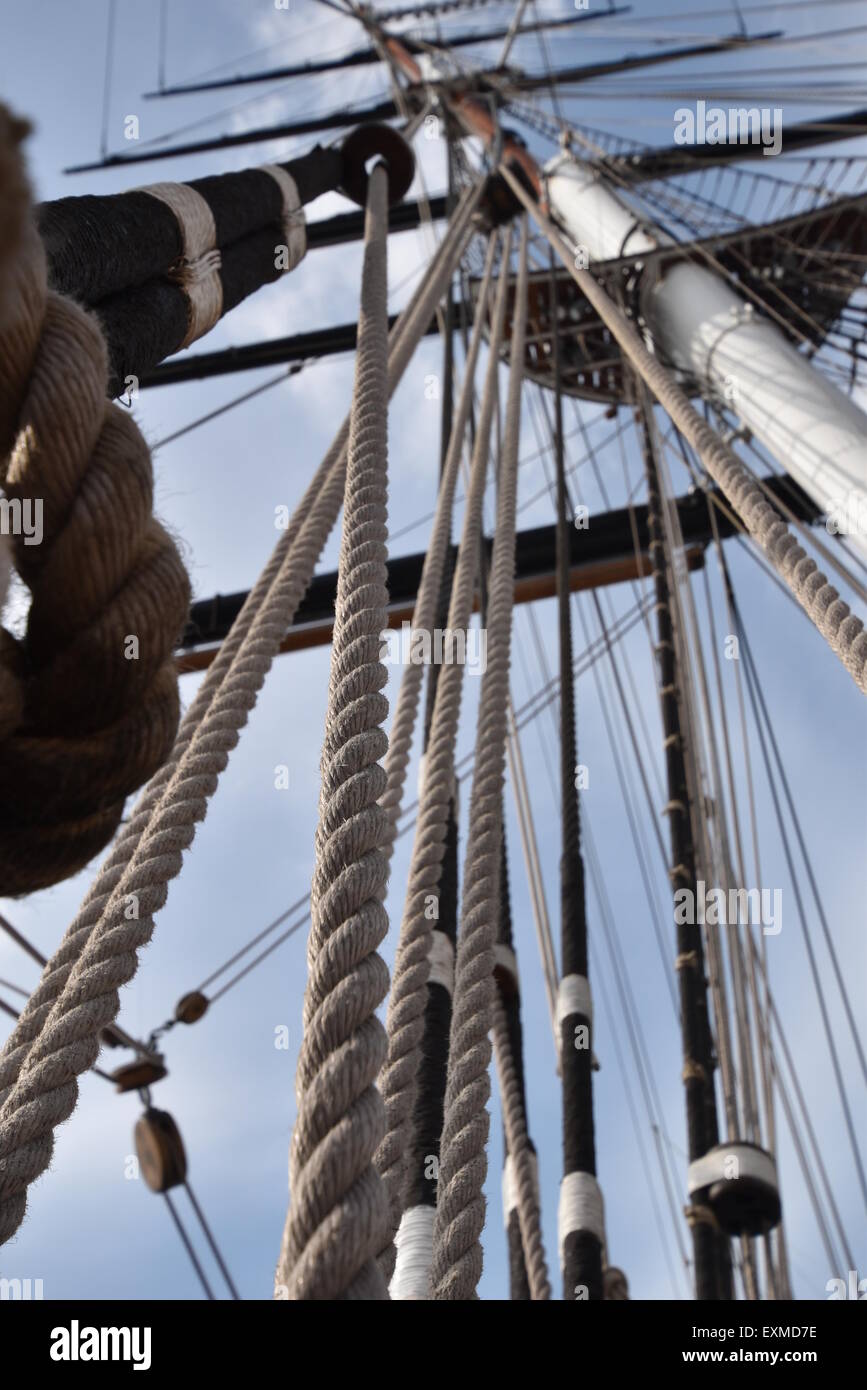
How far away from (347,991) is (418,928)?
0.64 metres

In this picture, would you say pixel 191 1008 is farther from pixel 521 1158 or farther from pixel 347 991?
pixel 347 991

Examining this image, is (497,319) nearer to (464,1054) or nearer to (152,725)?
(464,1054)

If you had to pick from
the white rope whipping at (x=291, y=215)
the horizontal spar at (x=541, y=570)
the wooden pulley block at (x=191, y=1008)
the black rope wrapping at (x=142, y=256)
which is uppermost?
the horizontal spar at (x=541, y=570)

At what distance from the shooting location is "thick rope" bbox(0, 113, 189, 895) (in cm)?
84

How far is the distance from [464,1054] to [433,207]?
9.53 meters

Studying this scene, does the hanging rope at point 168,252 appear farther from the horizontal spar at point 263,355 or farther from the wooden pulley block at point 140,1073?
the horizontal spar at point 263,355

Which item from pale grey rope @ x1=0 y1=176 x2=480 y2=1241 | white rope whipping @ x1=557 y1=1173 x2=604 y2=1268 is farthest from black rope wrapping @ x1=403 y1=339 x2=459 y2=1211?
white rope whipping @ x1=557 y1=1173 x2=604 y2=1268

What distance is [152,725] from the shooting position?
936 millimetres

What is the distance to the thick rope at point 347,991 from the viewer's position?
860 mm

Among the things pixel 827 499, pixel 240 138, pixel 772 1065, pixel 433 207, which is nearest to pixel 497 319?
pixel 827 499

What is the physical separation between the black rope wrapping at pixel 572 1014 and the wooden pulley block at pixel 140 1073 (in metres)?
1.96

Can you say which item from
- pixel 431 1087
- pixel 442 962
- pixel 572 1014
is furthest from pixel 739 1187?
pixel 431 1087

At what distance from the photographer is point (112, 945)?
4.87 feet

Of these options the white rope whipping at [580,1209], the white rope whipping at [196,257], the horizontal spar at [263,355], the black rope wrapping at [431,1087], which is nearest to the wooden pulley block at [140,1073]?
the white rope whipping at [580,1209]
